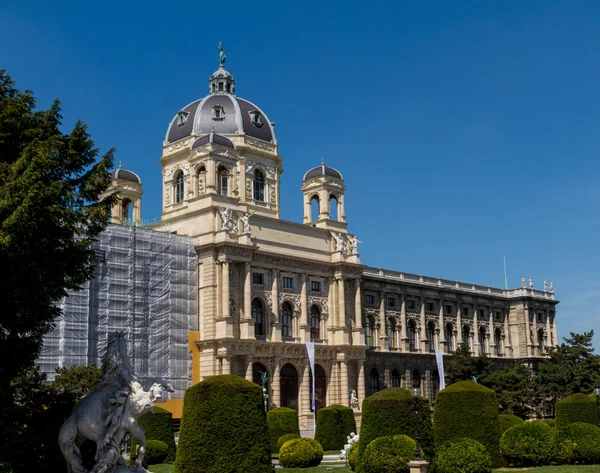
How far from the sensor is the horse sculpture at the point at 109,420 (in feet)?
51.4

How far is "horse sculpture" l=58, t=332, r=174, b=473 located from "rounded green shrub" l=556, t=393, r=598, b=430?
22068 millimetres

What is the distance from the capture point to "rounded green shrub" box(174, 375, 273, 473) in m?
19.1

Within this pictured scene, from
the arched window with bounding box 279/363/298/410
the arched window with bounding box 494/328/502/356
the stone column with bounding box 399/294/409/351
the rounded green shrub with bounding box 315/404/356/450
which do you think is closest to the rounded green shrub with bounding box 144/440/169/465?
the rounded green shrub with bounding box 315/404/356/450

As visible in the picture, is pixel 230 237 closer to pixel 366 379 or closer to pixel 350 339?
pixel 350 339

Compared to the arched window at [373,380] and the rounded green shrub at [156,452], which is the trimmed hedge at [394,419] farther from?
the arched window at [373,380]

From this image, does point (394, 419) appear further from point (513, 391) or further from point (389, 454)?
point (513, 391)

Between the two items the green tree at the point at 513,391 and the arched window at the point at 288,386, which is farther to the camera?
the green tree at the point at 513,391

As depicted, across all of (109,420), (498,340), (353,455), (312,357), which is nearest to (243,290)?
(312,357)

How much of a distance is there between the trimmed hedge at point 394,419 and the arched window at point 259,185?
40.4 m

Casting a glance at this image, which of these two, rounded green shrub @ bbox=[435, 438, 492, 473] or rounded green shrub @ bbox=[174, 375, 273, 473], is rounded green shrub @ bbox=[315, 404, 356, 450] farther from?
rounded green shrub @ bbox=[174, 375, 273, 473]

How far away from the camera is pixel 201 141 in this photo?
189ft

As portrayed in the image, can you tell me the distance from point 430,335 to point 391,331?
5.56 meters

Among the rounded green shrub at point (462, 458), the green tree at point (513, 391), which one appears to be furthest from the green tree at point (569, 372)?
the rounded green shrub at point (462, 458)

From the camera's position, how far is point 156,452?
31.4 metres
